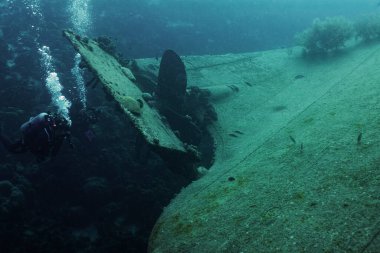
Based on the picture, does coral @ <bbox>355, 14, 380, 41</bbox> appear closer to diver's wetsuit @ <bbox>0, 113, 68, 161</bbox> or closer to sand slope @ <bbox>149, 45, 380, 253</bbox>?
sand slope @ <bbox>149, 45, 380, 253</bbox>

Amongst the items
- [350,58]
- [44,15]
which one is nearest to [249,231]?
[350,58]

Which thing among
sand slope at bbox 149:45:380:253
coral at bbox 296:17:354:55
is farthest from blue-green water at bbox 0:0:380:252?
coral at bbox 296:17:354:55

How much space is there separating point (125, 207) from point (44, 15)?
18430mm

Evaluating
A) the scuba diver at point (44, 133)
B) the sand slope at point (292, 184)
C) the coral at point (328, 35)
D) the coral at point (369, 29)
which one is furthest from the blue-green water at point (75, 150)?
the coral at point (369, 29)

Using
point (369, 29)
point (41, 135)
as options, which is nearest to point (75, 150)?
point (41, 135)

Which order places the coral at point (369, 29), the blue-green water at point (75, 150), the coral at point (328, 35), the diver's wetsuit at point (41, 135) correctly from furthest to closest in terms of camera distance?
1. the coral at point (369, 29)
2. the coral at point (328, 35)
3. the blue-green water at point (75, 150)
4. the diver's wetsuit at point (41, 135)

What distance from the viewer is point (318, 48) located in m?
13.9

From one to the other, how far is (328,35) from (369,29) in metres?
2.13

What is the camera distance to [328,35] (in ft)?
44.9

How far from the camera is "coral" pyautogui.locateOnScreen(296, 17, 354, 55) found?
13664mm

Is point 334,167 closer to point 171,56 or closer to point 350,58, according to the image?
point 171,56

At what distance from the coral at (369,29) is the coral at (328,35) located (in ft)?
1.74

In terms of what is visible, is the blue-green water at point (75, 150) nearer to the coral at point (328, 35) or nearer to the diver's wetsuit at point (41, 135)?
the diver's wetsuit at point (41, 135)

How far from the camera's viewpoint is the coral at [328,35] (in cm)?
1366
